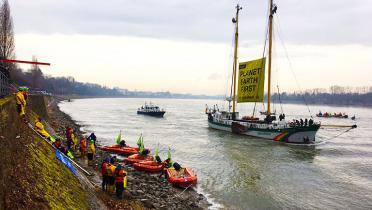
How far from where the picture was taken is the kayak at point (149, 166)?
24.5 metres

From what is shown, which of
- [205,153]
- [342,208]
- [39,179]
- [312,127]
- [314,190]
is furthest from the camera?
[312,127]

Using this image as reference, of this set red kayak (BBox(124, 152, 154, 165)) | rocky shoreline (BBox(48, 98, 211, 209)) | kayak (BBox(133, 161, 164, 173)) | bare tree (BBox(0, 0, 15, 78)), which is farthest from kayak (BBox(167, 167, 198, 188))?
bare tree (BBox(0, 0, 15, 78))

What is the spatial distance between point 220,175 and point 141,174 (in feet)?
24.1

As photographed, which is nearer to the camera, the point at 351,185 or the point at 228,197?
the point at 228,197

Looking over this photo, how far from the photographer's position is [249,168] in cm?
3005

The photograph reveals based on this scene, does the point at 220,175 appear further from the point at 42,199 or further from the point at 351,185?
the point at 42,199

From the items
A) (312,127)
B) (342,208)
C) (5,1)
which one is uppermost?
(5,1)

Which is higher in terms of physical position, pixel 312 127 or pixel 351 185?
pixel 312 127

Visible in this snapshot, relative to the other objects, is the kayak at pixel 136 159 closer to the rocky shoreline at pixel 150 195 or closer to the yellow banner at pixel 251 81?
the rocky shoreline at pixel 150 195

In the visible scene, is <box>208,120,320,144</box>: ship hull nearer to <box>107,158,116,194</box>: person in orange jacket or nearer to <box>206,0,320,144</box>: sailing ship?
<box>206,0,320,144</box>: sailing ship

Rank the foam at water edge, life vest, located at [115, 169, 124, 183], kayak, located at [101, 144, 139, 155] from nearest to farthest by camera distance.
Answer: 1. life vest, located at [115, 169, 124, 183]
2. the foam at water edge
3. kayak, located at [101, 144, 139, 155]

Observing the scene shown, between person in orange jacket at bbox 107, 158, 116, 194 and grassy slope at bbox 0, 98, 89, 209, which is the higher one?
grassy slope at bbox 0, 98, 89, 209

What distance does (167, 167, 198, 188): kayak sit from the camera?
21.3 meters

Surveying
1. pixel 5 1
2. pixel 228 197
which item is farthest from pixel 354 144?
pixel 5 1
